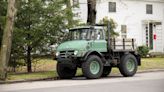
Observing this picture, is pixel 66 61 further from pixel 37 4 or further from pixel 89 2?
pixel 89 2

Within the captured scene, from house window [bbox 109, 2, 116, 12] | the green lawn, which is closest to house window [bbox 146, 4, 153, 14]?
house window [bbox 109, 2, 116, 12]

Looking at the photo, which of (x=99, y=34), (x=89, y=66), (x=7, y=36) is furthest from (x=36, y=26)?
(x=89, y=66)

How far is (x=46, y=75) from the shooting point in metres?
26.0

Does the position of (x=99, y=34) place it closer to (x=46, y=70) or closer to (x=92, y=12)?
(x=46, y=70)

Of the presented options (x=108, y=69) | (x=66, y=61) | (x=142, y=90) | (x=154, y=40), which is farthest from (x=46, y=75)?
(x=154, y=40)

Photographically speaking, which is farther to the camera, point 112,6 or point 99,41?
point 112,6

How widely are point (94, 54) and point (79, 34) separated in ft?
4.39

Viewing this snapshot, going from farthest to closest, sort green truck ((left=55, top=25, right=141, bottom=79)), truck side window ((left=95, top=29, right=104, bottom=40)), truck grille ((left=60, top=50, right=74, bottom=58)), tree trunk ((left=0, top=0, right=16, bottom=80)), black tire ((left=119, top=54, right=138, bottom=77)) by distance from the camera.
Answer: black tire ((left=119, top=54, right=138, bottom=77)) < truck side window ((left=95, top=29, right=104, bottom=40)) < truck grille ((left=60, top=50, right=74, bottom=58)) < green truck ((left=55, top=25, right=141, bottom=79)) < tree trunk ((left=0, top=0, right=16, bottom=80))

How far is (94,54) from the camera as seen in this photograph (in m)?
25.5

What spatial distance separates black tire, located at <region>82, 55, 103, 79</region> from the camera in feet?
81.4

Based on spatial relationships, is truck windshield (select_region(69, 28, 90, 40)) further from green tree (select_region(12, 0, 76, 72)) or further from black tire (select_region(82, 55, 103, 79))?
green tree (select_region(12, 0, 76, 72))

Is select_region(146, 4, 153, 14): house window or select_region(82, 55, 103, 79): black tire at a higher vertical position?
select_region(146, 4, 153, 14): house window

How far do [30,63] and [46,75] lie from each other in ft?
8.93

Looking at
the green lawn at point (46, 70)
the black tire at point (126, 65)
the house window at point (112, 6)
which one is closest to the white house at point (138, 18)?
the house window at point (112, 6)
